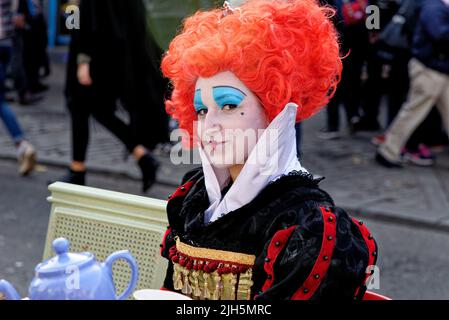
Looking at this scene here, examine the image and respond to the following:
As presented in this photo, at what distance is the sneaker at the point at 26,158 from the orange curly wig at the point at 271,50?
5357 mm

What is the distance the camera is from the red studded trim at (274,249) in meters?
2.14

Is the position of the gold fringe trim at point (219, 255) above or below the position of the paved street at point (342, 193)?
above

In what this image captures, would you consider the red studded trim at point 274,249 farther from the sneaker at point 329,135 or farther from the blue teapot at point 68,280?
the sneaker at point 329,135

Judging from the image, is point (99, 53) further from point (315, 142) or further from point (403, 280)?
point (315, 142)

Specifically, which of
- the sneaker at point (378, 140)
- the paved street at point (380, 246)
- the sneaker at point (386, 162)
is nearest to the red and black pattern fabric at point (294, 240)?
the paved street at point (380, 246)

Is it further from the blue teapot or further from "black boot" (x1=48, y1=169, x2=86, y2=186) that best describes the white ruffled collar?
"black boot" (x1=48, y1=169, x2=86, y2=186)

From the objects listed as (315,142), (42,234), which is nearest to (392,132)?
(315,142)

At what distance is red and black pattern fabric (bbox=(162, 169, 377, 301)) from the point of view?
82.3 inches

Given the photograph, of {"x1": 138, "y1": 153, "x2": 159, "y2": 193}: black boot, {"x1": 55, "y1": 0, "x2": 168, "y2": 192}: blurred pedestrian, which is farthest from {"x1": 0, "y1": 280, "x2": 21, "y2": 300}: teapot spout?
{"x1": 138, "y1": 153, "x2": 159, "y2": 193}: black boot

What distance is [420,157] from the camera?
335 inches

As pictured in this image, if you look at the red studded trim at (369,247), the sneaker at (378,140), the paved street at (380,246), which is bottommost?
the sneaker at (378,140)

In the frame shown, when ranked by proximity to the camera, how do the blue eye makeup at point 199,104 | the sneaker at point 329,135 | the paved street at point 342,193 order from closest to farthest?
the blue eye makeup at point 199,104 < the paved street at point 342,193 < the sneaker at point 329,135

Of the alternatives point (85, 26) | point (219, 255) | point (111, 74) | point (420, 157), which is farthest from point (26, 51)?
point (219, 255)

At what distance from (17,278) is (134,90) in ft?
8.38
